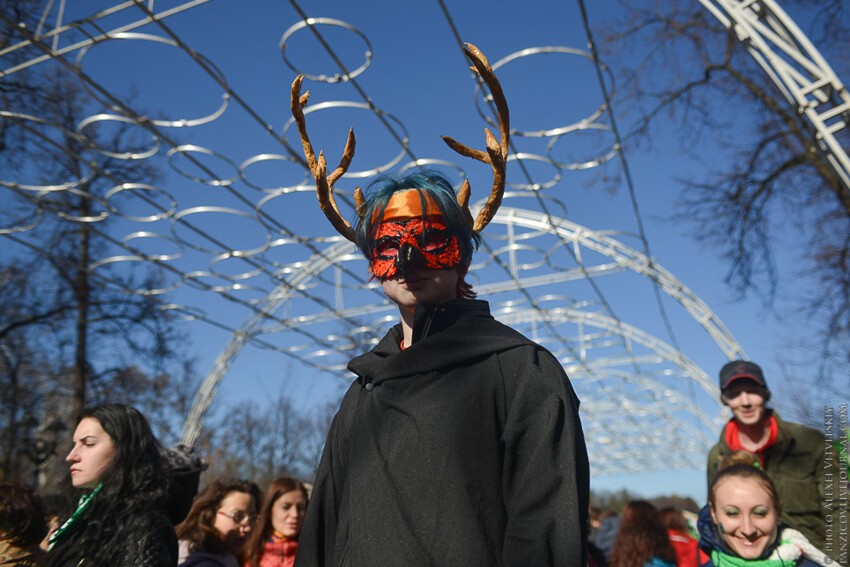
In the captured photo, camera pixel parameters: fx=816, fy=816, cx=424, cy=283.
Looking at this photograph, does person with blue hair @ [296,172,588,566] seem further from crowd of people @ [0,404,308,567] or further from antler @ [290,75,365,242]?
crowd of people @ [0,404,308,567]

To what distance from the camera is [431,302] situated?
2.04 metres

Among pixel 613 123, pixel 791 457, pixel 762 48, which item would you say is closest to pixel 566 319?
pixel 613 123

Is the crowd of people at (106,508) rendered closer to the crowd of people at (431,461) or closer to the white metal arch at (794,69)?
the crowd of people at (431,461)

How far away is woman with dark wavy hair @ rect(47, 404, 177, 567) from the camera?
274 centimetres

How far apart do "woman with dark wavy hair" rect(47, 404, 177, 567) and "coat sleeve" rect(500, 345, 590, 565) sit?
1.58 meters

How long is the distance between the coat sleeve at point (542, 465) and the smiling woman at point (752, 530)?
1.38 metres

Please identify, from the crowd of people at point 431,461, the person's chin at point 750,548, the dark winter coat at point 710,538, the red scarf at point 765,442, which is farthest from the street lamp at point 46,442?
the person's chin at point 750,548

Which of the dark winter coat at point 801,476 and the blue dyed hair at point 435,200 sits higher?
the blue dyed hair at point 435,200

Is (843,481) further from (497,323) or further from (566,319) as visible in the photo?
(566,319)

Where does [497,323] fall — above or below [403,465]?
above

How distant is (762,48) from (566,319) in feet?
45.3

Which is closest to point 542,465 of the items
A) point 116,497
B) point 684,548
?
point 116,497

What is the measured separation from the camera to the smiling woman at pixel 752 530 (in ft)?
9.06

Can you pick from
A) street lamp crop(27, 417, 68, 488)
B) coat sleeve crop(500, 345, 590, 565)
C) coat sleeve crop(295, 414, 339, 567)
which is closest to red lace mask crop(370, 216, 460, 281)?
coat sleeve crop(500, 345, 590, 565)
